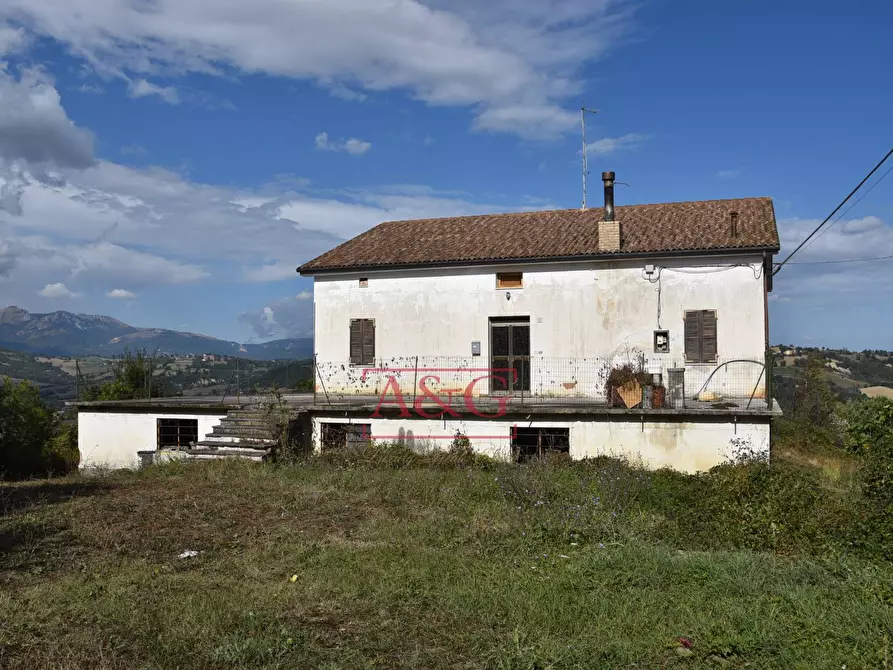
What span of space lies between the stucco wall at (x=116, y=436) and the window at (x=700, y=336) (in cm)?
1379

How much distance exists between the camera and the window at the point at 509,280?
64.6ft

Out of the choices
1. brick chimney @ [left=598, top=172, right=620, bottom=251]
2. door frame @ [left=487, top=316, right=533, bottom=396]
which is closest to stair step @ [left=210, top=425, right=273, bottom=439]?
door frame @ [left=487, top=316, right=533, bottom=396]

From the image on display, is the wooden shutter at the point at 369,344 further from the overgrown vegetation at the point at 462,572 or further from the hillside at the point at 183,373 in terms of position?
the overgrown vegetation at the point at 462,572

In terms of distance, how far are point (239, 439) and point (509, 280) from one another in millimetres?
8728

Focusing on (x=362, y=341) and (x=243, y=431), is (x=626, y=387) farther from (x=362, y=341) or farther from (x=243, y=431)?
(x=243, y=431)

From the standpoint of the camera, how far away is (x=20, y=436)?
21.6 m

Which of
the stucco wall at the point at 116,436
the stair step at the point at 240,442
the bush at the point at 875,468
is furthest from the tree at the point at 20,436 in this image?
the bush at the point at 875,468

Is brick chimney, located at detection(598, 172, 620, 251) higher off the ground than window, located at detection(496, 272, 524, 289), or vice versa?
brick chimney, located at detection(598, 172, 620, 251)

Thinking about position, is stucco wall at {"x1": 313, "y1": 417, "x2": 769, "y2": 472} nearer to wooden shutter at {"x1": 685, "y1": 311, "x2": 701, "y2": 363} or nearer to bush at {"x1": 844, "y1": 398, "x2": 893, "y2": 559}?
wooden shutter at {"x1": 685, "y1": 311, "x2": 701, "y2": 363}

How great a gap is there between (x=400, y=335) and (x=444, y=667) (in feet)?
51.1

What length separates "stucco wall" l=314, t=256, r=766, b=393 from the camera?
17922mm

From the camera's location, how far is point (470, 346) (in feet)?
65.7

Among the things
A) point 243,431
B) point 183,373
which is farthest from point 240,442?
point 183,373

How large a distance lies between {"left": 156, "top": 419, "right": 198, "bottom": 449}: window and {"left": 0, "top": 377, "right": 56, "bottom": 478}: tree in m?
4.69
